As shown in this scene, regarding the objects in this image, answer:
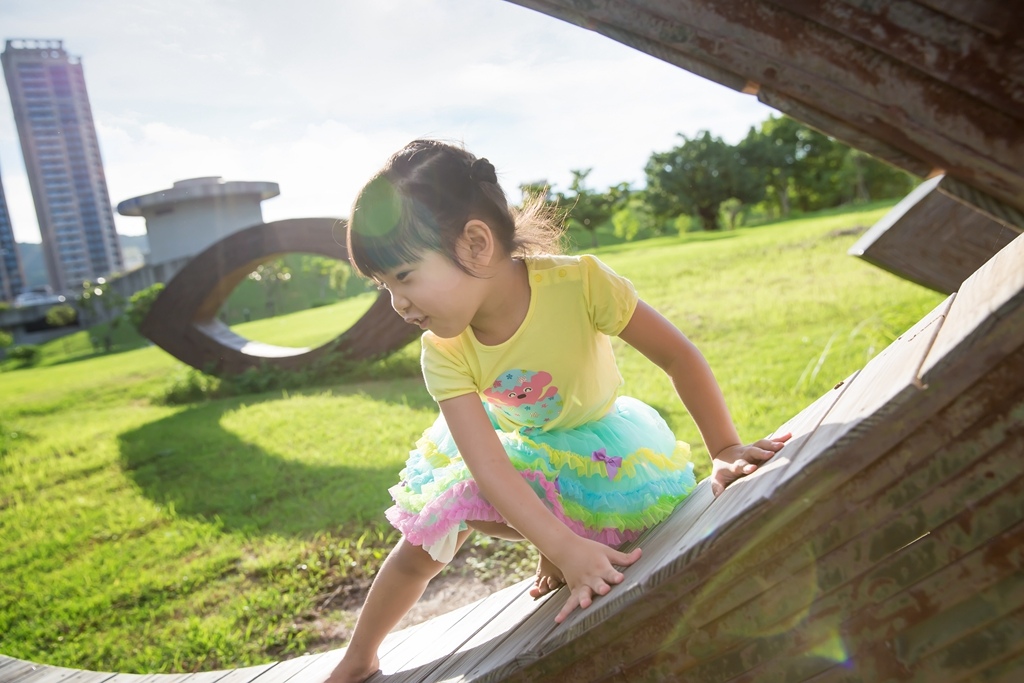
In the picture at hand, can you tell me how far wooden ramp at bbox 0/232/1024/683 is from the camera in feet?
2.51

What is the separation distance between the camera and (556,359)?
188 cm

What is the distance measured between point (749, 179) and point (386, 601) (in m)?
28.0

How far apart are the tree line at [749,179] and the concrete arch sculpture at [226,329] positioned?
20057 mm

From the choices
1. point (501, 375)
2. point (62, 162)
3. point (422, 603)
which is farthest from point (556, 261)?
point (62, 162)

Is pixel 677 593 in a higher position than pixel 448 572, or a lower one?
higher

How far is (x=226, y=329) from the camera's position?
8438 mm

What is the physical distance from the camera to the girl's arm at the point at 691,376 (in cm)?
172

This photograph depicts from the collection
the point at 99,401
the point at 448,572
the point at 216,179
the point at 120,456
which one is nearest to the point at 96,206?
the point at 216,179

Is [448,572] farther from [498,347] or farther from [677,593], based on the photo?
[677,593]

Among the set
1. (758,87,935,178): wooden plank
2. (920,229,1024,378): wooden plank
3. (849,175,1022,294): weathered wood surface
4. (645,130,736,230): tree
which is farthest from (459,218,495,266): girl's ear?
(645,130,736,230): tree

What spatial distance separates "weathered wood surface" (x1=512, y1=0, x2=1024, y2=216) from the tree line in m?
26.2

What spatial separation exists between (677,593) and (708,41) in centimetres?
64

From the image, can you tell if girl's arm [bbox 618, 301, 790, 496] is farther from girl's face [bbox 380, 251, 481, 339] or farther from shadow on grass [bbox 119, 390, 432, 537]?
shadow on grass [bbox 119, 390, 432, 537]

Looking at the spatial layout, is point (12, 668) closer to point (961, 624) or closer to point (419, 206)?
point (419, 206)
